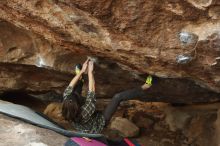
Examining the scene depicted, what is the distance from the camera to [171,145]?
634cm

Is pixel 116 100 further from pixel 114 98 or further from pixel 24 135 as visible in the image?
pixel 24 135

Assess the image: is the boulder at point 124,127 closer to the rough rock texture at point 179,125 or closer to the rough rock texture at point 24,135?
the rough rock texture at point 179,125

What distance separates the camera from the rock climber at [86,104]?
440 centimetres

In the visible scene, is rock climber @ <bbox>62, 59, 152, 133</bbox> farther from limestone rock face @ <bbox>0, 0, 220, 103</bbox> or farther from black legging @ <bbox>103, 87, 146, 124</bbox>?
limestone rock face @ <bbox>0, 0, 220, 103</bbox>

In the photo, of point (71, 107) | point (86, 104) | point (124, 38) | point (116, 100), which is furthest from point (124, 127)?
point (124, 38)

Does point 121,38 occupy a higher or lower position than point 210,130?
higher

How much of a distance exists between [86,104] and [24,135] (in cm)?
74

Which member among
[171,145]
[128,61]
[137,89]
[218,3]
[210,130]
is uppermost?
[218,3]

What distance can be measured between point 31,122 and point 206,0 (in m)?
2.34

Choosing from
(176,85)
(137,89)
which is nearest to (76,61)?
(137,89)

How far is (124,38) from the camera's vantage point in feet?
13.0

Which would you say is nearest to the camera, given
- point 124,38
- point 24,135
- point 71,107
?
point 124,38

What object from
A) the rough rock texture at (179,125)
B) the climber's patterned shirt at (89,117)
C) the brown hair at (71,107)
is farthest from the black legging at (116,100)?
the rough rock texture at (179,125)

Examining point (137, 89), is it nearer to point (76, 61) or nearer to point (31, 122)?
point (76, 61)
